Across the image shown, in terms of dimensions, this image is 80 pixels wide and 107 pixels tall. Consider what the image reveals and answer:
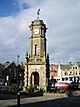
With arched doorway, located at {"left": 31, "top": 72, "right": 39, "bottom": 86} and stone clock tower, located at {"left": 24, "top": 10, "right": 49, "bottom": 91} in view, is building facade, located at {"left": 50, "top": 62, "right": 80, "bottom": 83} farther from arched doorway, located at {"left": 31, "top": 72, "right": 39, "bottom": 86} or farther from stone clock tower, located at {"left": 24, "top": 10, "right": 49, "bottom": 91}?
stone clock tower, located at {"left": 24, "top": 10, "right": 49, "bottom": 91}

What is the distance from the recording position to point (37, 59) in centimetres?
4084

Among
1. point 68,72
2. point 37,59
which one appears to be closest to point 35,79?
point 37,59

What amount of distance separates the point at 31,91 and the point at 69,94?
600 cm

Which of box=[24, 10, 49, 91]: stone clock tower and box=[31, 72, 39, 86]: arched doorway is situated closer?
box=[24, 10, 49, 91]: stone clock tower

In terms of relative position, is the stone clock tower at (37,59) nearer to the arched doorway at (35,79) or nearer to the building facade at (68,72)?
the arched doorway at (35,79)

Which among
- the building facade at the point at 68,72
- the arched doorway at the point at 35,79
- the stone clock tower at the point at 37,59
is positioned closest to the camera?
the stone clock tower at the point at 37,59

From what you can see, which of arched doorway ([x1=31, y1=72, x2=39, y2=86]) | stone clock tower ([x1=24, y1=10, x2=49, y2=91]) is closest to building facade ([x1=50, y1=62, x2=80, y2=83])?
arched doorway ([x1=31, y1=72, x2=39, y2=86])

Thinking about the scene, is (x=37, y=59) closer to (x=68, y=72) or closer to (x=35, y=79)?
(x=35, y=79)

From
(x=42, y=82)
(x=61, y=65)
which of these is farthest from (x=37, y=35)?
(x=61, y=65)

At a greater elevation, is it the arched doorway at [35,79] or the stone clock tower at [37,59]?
the stone clock tower at [37,59]

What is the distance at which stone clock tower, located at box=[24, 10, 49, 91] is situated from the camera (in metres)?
40.5

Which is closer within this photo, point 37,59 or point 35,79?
point 37,59

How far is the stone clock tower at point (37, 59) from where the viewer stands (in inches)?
1593

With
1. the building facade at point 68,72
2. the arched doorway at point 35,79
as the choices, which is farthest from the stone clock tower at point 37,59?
the building facade at point 68,72
